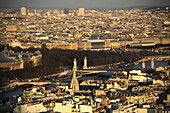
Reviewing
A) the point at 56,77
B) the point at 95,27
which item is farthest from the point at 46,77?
the point at 95,27

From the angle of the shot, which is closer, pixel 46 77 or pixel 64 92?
pixel 64 92

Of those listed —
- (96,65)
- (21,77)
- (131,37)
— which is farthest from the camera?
(131,37)

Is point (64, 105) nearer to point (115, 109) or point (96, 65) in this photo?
point (115, 109)

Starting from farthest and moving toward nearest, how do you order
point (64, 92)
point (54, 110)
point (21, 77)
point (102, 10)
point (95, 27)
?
point (102, 10) → point (95, 27) → point (21, 77) → point (64, 92) → point (54, 110)

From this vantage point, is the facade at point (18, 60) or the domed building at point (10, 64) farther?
the facade at point (18, 60)

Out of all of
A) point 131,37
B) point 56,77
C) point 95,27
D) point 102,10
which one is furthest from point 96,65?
point 102,10

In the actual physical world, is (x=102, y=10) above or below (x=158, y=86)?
above

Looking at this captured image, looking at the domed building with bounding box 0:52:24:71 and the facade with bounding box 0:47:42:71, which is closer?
the domed building with bounding box 0:52:24:71

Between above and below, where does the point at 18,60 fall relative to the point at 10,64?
above

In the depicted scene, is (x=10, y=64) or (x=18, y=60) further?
(x=18, y=60)
